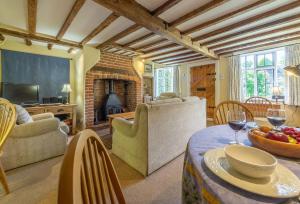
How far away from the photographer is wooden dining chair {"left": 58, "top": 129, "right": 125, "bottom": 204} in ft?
0.92

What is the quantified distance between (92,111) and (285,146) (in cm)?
406

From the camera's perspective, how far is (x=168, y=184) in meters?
1.75

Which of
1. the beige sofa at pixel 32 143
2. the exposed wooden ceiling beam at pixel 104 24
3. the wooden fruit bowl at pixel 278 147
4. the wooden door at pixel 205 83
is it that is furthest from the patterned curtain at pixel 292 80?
the beige sofa at pixel 32 143

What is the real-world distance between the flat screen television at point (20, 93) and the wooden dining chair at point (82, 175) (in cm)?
365

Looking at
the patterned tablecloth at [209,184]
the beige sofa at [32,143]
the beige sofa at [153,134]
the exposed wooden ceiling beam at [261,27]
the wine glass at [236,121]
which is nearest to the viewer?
the patterned tablecloth at [209,184]

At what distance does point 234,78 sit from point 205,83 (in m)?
1.02

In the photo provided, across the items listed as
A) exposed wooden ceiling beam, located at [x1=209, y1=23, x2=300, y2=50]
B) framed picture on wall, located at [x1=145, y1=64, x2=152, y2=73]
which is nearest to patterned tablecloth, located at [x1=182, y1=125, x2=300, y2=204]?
exposed wooden ceiling beam, located at [x1=209, y1=23, x2=300, y2=50]

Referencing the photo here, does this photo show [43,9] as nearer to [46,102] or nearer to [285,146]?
[46,102]

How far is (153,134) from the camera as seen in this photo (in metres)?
1.93

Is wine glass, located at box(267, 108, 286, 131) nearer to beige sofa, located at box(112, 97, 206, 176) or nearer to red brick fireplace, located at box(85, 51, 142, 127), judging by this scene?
beige sofa, located at box(112, 97, 206, 176)

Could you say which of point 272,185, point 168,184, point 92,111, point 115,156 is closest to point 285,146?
point 272,185

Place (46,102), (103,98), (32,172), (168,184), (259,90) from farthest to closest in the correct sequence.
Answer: (103,98) < (259,90) < (46,102) < (32,172) < (168,184)

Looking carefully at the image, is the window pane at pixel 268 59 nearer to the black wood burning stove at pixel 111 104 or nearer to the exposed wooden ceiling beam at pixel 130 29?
the exposed wooden ceiling beam at pixel 130 29

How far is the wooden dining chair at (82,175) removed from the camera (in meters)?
0.28
